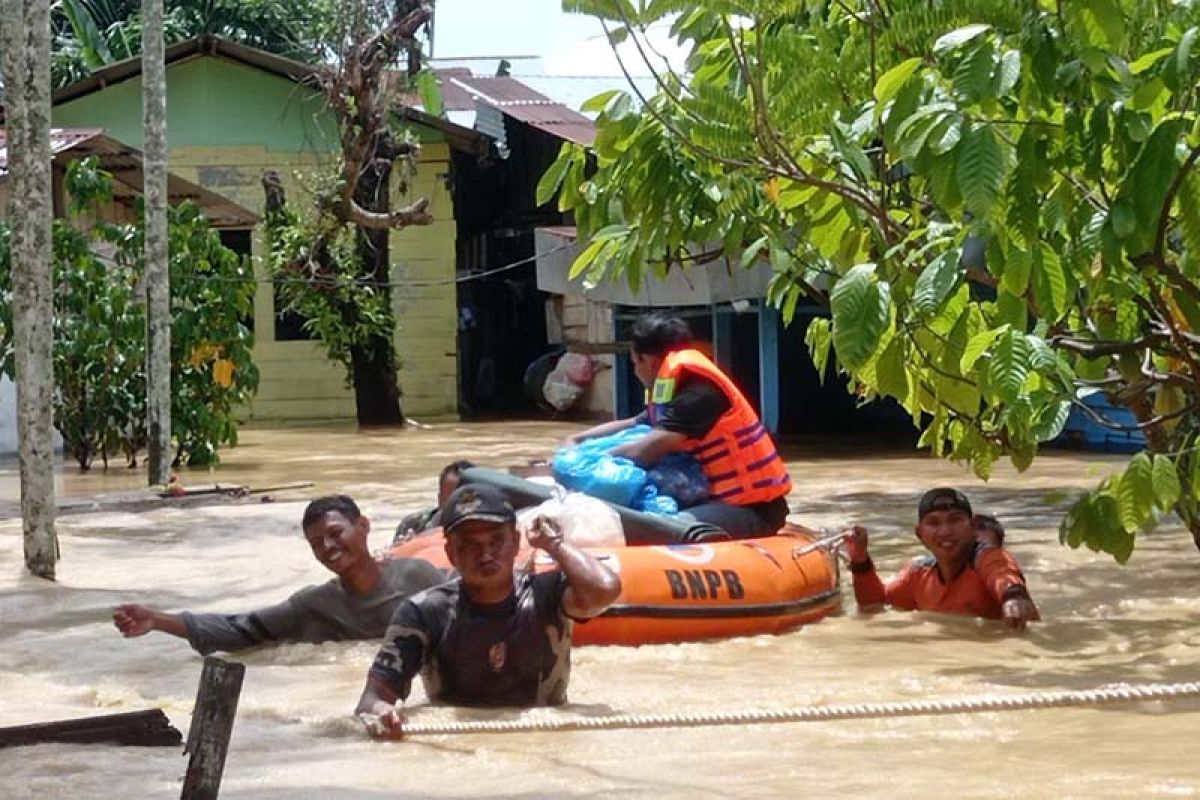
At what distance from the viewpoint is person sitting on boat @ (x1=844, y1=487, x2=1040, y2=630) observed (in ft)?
27.8

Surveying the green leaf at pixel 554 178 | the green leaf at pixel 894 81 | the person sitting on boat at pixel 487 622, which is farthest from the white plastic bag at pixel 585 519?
the green leaf at pixel 894 81

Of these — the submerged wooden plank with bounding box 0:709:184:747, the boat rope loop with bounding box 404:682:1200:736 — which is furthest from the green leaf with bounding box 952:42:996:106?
the submerged wooden plank with bounding box 0:709:184:747

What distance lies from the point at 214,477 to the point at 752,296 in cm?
630

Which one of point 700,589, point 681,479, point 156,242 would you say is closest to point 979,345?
point 700,589

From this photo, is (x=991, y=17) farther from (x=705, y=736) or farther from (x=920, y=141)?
(x=705, y=736)

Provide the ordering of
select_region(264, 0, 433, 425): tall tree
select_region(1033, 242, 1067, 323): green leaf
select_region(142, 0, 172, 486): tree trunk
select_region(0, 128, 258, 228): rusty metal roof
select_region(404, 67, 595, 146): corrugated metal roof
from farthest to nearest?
1. select_region(404, 67, 595, 146): corrugated metal roof
2. select_region(264, 0, 433, 425): tall tree
3. select_region(0, 128, 258, 228): rusty metal roof
4. select_region(142, 0, 172, 486): tree trunk
5. select_region(1033, 242, 1067, 323): green leaf

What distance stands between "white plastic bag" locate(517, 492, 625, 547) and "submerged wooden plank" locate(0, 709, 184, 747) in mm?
2865

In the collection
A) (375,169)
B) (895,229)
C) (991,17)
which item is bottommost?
(895,229)

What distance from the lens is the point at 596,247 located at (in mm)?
7605

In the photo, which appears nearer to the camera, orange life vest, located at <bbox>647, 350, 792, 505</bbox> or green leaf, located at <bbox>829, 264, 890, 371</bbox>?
green leaf, located at <bbox>829, 264, 890, 371</bbox>

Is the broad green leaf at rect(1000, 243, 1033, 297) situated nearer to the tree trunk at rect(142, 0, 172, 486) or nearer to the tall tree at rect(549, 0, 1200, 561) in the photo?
the tall tree at rect(549, 0, 1200, 561)

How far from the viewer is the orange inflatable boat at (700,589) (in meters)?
8.13

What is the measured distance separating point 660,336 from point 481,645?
10.9ft

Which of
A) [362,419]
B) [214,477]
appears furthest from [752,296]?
[362,419]
